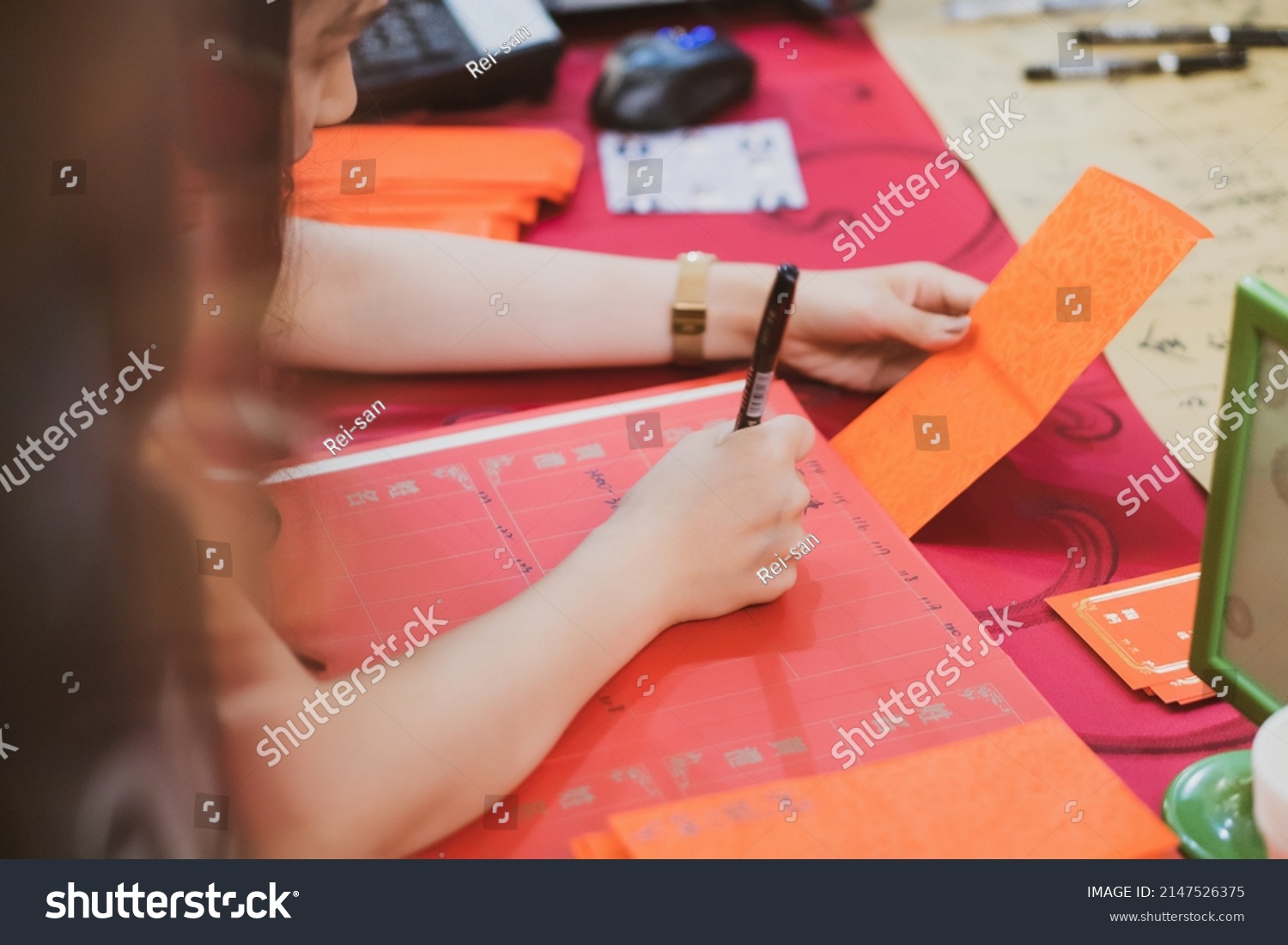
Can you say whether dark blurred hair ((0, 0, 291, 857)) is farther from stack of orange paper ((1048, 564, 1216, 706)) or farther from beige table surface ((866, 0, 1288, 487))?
beige table surface ((866, 0, 1288, 487))

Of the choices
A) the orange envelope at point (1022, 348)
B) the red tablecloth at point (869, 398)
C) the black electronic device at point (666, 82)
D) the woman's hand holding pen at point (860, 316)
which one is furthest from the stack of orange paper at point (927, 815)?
the black electronic device at point (666, 82)

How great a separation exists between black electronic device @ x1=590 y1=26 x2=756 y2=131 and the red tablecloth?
0.03m

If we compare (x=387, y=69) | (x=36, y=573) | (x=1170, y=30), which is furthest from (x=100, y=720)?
(x=1170, y=30)

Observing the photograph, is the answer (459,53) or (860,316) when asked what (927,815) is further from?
(459,53)

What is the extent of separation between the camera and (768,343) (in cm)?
65

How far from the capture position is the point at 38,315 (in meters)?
0.51

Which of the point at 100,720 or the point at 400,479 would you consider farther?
the point at 400,479

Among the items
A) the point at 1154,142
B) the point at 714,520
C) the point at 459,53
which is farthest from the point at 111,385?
the point at 1154,142

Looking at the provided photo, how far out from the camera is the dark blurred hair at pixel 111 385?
488mm

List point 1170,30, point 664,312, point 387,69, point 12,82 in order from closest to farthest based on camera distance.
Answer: point 12,82
point 664,312
point 387,69
point 1170,30

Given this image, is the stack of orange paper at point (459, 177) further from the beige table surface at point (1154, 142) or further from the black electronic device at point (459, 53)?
the beige table surface at point (1154, 142)

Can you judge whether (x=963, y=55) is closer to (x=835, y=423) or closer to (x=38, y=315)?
(x=835, y=423)

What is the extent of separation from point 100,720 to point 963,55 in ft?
3.35

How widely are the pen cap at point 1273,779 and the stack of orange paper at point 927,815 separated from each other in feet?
0.15
